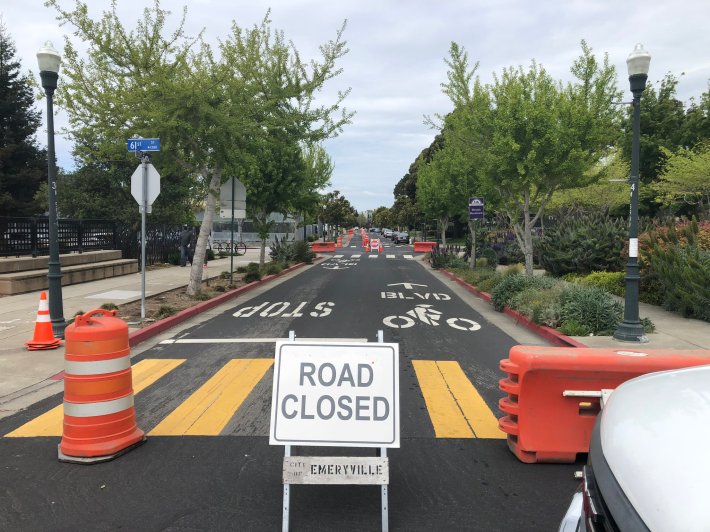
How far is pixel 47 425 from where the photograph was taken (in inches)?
212

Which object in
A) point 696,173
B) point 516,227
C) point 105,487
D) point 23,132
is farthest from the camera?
point 23,132

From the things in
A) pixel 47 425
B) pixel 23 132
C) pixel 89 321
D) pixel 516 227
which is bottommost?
pixel 47 425

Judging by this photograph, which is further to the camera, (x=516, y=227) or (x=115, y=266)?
(x=115, y=266)

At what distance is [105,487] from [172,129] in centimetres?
957

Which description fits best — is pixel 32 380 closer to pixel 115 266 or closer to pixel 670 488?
pixel 670 488

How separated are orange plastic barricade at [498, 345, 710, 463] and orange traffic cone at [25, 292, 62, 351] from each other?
729 cm

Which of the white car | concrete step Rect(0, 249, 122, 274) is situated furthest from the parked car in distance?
the white car

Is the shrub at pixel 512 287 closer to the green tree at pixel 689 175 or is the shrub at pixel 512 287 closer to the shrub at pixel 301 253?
the shrub at pixel 301 253

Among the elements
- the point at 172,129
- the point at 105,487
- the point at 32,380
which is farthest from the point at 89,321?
the point at 172,129

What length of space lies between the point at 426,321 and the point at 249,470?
7.47 m

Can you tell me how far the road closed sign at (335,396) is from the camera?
141 inches

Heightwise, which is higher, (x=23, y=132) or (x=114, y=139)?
(x=23, y=132)

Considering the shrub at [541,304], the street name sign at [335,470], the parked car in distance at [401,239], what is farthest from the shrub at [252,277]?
the parked car in distance at [401,239]

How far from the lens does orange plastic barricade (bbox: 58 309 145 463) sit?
445 cm
